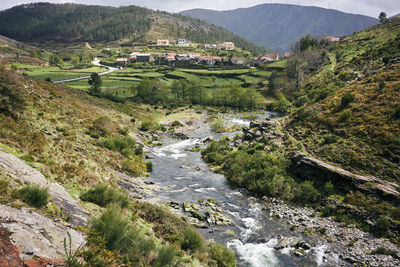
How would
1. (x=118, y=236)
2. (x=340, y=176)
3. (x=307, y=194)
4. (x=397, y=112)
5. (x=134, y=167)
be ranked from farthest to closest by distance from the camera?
(x=397, y=112)
(x=134, y=167)
(x=340, y=176)
(x=307, y=194)
(x=118, y=236)

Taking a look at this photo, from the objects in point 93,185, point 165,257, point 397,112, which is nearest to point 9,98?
point 93,185

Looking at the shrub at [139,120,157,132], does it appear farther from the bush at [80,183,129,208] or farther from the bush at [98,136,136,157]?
the bush at [80,183,129,208]

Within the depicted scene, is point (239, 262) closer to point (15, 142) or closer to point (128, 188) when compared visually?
point (128, 188)

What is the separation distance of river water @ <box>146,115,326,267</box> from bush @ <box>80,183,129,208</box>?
22.6 ft

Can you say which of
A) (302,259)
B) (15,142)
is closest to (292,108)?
(302,259)

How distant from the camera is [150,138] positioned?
174 ft

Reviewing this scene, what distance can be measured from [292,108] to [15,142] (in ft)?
270

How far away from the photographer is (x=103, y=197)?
680 inches

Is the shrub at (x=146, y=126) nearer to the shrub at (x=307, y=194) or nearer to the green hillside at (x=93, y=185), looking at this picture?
the green hillside at (x=93, y=185)

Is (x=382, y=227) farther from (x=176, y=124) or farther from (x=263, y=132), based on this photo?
(x=176, y=124)

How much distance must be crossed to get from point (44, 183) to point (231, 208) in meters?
18.2

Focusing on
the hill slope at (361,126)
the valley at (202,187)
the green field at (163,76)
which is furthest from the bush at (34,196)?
the green field at (163,76)

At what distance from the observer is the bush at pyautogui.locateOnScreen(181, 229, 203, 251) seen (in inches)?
612

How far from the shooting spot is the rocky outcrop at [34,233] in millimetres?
7855
